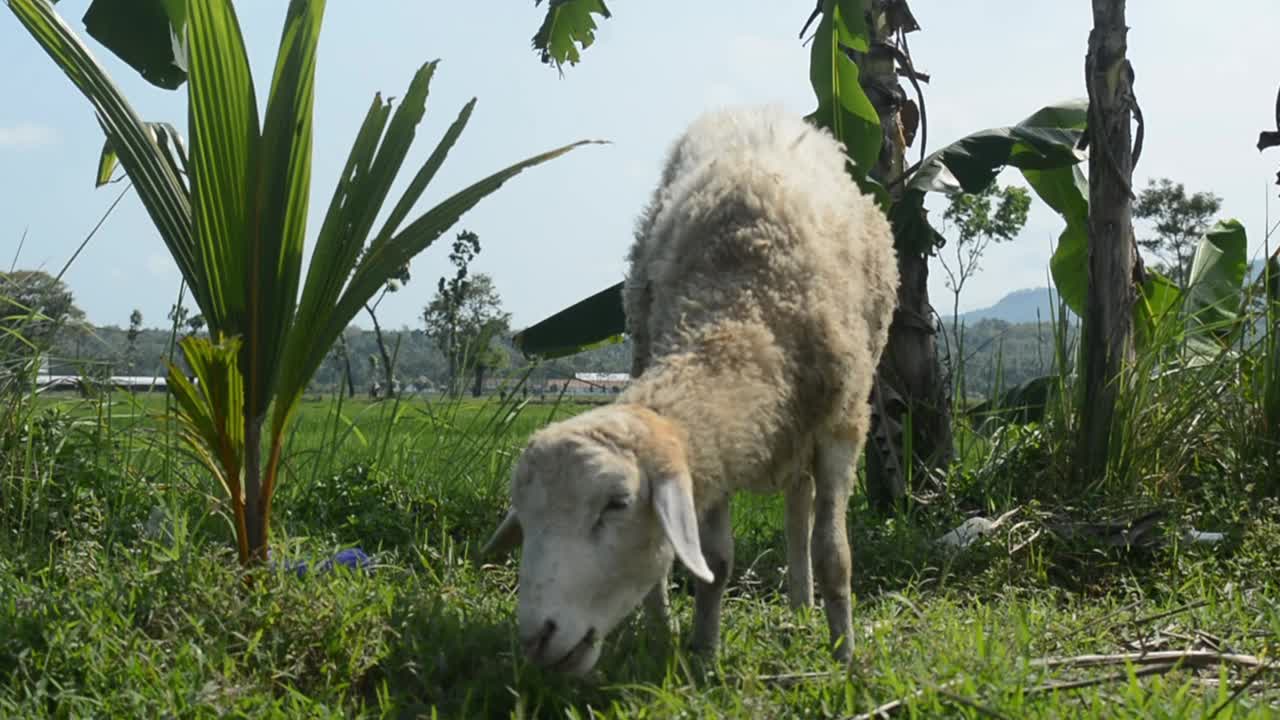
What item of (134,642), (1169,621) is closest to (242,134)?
(134,642)

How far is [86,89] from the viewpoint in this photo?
3.94 meters

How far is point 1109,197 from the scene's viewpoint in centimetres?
622

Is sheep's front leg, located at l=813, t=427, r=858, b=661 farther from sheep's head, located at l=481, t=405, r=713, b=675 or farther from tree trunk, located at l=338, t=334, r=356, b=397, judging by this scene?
tree trunk, located at l=338, t=334, r=356, b=397

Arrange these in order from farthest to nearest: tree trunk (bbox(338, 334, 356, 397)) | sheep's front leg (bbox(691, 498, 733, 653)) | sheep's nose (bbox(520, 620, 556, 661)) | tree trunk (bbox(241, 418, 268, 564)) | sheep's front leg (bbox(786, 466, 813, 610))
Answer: tree trunk (bbox(338, 334, 356, 397))
sheep's front leg (bbox(786, 466, 813, 610))
tree trunk (bbox(241, 418, 268, 564))
sheep's front leg (bbox(691, 498, 733, 653))
sheep's nose (bbox(520, 620, 556, 661))

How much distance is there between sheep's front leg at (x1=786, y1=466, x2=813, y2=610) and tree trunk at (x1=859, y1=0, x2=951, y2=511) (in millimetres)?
2000

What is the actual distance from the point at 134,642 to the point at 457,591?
1.09 metres

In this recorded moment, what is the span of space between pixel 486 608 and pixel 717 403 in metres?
1.26

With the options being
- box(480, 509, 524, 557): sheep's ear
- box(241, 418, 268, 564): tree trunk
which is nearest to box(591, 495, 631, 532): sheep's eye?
box(480, 509, 524, 557): sheep's ear

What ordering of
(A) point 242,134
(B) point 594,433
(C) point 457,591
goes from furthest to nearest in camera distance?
(C) point 457,591
(A) point 242,134
(B) point 594,433

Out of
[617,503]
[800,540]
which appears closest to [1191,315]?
[800,540]

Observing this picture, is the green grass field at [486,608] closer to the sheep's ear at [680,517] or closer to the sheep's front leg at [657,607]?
the sheep's front leg at [657,607]

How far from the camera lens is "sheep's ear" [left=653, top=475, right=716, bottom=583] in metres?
2.90

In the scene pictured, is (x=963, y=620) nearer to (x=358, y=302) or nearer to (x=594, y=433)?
(x=594, y=433)

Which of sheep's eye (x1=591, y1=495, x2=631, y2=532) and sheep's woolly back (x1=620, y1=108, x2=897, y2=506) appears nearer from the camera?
sheep's eye (x1=591, y1=495, x2=631, y2=532)
